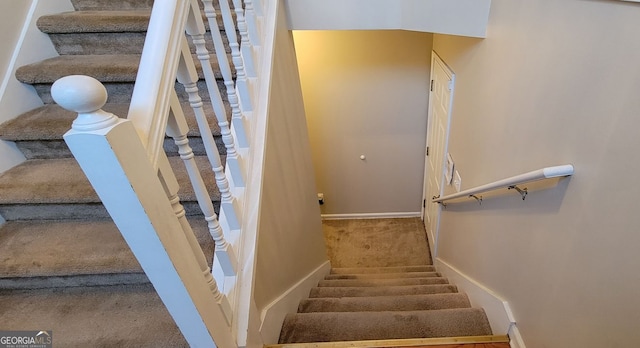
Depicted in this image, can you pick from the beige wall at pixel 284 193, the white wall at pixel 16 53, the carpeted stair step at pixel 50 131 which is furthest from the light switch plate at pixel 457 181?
the white wall at pixel 16 53

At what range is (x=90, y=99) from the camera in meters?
0.56

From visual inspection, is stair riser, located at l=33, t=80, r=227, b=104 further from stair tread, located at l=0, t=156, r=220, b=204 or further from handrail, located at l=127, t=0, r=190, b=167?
handrail, located at l=127, t=0, r=190, b=167

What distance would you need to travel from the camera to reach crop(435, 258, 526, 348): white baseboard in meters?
1.50

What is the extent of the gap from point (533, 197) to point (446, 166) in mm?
1723

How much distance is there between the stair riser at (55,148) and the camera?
4.93 feet

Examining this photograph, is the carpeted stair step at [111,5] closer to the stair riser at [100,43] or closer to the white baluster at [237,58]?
the stair riser at [100,43]

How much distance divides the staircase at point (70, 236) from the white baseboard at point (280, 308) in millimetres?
432

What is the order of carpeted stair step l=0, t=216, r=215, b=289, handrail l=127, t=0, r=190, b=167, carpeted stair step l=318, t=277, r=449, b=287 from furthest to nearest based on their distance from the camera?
carpeted stair step l=318, t=277, r=449, b=287 → carpeted stair step l=0, t=216, r=215, b=289 → handrail l=127, t=0, r=190, b=167

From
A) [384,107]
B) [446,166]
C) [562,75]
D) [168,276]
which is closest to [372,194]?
[384,107]

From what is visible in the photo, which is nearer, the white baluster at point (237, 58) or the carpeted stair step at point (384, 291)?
the white baluster at point (237, 58)

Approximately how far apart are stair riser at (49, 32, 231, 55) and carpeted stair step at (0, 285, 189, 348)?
116cm

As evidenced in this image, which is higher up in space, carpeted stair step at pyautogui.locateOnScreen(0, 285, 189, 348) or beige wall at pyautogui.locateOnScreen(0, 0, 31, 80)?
beige wall at pyautogui.locateOnScreen(0, 0, 31, 80)

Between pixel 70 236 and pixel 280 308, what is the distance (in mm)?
974

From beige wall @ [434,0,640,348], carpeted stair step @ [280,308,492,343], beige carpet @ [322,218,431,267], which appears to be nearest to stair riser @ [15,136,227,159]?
carpeted stair step @ [280,308,492,343]
